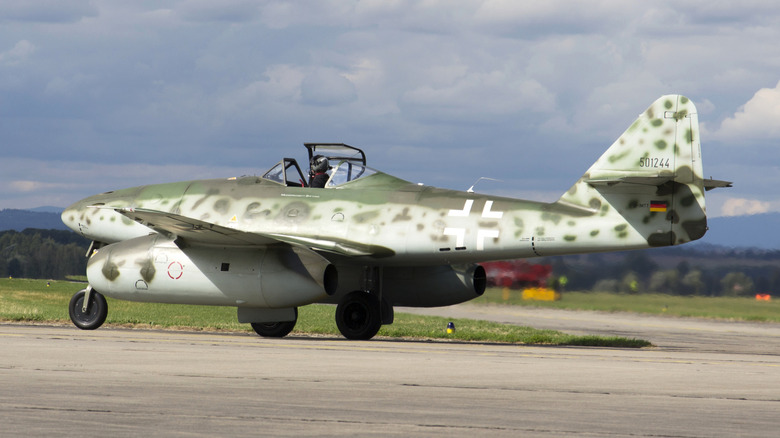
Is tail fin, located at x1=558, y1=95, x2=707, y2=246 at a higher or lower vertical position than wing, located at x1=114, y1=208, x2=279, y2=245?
higher

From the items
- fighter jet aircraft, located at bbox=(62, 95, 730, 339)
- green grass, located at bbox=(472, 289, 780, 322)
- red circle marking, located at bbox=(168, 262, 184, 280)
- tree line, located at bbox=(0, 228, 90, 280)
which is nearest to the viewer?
fighter jet aircraft, located at bbox=(62, 95, 730, 339)

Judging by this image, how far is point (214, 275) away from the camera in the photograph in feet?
59.6

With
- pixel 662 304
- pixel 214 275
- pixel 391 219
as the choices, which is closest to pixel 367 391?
pixel 214 275

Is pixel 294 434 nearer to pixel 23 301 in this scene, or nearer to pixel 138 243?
pixel 138 243

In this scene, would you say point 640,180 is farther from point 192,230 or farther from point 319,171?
point 192,230

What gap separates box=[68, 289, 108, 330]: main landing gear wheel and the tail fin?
891 centimetres

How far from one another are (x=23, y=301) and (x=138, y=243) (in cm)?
1489

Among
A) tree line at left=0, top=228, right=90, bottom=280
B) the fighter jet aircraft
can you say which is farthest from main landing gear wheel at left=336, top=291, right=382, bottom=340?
tree line at left=0, top=228, right=90, bottom=280

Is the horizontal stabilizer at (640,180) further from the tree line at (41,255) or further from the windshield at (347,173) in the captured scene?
the tree line at (41,255)

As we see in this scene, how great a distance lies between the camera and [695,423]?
27.6 feet

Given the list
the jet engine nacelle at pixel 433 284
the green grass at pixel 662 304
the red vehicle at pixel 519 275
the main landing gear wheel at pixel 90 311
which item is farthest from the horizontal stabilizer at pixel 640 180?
the main landing gear wheel at pixel 90 311

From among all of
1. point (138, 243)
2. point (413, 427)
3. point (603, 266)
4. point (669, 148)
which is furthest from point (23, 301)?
point (413, 427)

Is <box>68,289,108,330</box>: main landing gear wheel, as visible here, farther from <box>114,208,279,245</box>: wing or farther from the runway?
the runway

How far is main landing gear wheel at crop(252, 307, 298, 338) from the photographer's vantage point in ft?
66.8
